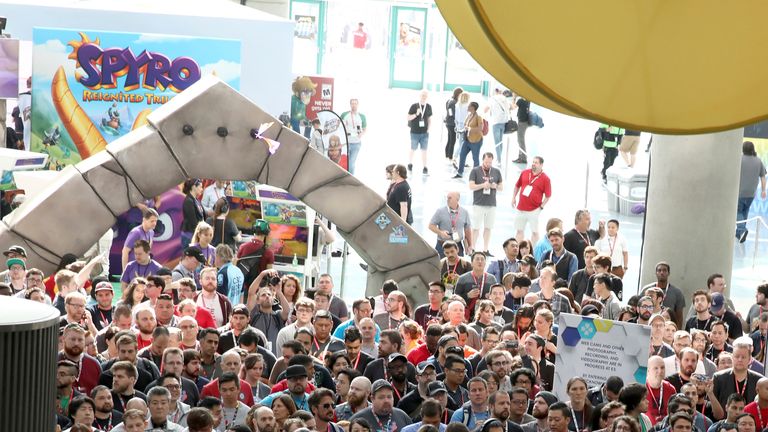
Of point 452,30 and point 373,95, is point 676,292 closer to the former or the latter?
point 452,30

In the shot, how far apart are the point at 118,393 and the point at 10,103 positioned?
15461 mm

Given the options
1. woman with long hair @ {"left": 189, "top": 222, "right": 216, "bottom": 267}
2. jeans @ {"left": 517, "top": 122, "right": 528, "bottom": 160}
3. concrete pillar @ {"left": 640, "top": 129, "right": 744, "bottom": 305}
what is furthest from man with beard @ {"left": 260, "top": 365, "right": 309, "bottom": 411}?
jeans @ {"left": 517, "top": 122, "right": 528, "bottom": 160}

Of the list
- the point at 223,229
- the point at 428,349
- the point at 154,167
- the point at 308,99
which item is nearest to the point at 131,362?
the point at 428,349

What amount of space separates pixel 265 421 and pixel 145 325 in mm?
2884

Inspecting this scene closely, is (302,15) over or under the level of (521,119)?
over

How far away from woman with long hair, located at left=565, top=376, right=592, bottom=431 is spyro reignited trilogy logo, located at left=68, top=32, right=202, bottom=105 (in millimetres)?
12130

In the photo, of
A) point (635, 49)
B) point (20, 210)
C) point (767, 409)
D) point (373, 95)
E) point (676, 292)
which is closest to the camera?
point (635, 49)

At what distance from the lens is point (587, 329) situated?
387 inches

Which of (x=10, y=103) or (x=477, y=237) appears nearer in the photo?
(x=477, y=237)

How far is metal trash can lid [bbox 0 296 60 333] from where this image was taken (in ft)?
12.3

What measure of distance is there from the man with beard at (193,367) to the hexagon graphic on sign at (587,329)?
3173 millimetres

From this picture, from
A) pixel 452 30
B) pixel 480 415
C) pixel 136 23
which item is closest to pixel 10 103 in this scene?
pixel 136 23

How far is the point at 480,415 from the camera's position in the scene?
30.8 ft

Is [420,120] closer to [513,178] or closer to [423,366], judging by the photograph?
[513,178]
